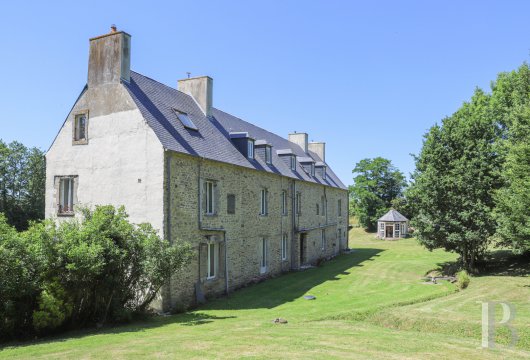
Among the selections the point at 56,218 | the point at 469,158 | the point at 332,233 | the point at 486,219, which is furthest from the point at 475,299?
the point at 332,233

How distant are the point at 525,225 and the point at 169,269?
1581 cm

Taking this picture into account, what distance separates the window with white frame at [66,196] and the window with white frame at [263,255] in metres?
10.4

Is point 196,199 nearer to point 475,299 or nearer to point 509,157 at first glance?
point 475,299

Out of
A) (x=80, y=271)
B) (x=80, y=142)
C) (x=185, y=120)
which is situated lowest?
(x=80, y=271)

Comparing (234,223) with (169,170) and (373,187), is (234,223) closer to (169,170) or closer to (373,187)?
(169,170)

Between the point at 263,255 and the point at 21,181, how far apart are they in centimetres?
3830

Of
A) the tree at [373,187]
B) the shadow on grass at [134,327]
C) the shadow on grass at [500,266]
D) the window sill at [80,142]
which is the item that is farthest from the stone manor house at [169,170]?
the tree at [373,187]

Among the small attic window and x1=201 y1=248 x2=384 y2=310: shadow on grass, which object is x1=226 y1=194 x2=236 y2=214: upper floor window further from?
x1=201 y1=248 x2=384 y2=310: shadow on grass

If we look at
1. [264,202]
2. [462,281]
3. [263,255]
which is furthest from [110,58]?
[462,281]

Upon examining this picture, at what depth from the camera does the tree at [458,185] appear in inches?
869

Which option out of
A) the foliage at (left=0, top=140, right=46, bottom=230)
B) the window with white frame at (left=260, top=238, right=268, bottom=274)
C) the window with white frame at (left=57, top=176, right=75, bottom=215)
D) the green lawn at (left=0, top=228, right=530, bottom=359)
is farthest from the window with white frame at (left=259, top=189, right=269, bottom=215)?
the foliage at (left=0, top=140, right=46, bottom=230)

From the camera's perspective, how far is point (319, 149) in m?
43.1

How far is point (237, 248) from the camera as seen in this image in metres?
21.0

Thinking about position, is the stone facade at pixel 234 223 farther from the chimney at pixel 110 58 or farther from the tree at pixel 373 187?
the tree at pixel 373 187
